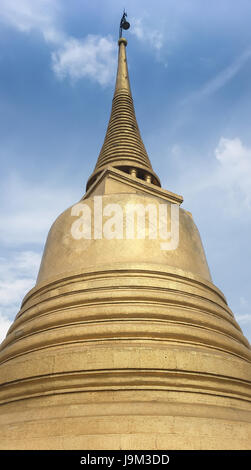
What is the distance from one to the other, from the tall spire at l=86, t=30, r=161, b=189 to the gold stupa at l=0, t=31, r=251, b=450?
3.56 m

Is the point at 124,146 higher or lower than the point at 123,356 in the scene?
higher

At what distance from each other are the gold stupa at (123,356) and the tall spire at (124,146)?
11.7 ft

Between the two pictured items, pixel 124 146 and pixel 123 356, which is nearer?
pixel 123 356

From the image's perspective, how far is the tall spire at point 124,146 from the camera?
11.8m

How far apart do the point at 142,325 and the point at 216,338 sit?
1.25 metres

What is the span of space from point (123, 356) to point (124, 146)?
8504 millimetres

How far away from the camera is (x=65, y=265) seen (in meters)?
7.67

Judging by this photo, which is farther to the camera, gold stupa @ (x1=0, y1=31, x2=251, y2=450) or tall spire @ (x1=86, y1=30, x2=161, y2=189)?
tall spire @ (x1=86, y1=30, x2=161, y2=189)

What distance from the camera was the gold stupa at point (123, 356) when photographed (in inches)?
163

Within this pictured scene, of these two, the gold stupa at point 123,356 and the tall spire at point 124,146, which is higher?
the tall spire at point 124,146

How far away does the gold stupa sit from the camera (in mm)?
4129

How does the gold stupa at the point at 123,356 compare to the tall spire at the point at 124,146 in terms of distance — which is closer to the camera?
the gold stupa at the point at 123,356

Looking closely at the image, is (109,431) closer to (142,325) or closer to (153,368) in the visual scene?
(153,368)

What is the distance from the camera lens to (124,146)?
40.8 feet
